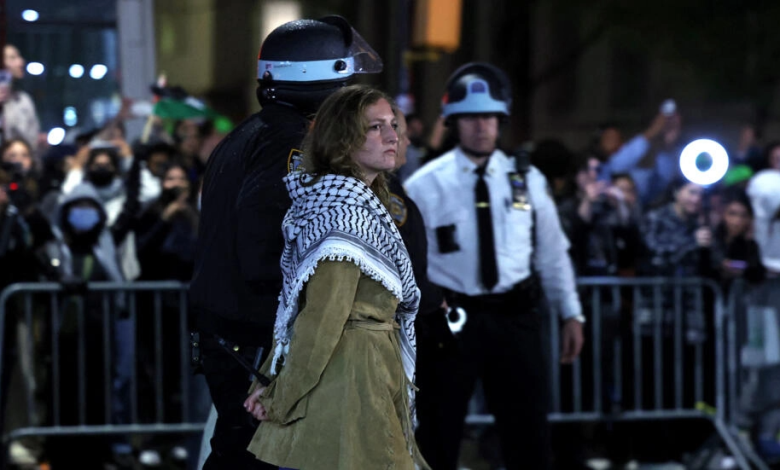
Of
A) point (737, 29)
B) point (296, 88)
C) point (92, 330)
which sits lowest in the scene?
point (92, 330)

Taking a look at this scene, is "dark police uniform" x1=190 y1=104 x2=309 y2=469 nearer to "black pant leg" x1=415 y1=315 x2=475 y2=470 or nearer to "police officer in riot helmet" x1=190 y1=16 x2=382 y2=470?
"police officer in riot helmet" x1=190 y1=16 x2=382 y2=470

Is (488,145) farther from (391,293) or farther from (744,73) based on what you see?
(744,73)

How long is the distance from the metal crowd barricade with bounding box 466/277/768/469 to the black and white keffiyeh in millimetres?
4220

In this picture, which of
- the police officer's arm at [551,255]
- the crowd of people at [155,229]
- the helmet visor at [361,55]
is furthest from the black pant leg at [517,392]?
the helmet visor at [361,55]

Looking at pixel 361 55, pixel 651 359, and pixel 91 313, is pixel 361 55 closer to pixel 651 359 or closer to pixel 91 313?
pixel 91 313

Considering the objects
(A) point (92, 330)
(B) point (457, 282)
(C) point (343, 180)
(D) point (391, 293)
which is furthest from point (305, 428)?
(A) point (92, 330)

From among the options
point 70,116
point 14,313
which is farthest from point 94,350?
point 70,116

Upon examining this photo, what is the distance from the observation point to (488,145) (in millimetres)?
6434

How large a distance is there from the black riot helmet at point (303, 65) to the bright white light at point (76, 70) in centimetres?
949

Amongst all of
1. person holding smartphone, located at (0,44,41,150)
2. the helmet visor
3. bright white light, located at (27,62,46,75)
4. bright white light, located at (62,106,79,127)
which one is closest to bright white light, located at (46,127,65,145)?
person holding smartphone, located at (0,44,41,150)

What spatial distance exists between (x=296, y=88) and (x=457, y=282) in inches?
72.5

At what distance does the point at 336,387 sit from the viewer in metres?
4.15

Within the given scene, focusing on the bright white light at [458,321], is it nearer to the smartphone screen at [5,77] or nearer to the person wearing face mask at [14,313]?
the person wearing face mask at [14,313]

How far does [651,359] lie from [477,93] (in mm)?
3124
